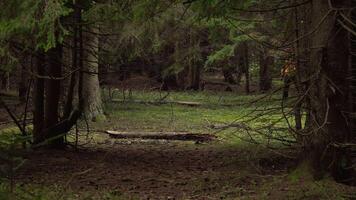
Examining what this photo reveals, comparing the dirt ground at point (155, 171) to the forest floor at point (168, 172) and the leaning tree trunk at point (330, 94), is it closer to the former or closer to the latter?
the forest floor at point (168, 172)

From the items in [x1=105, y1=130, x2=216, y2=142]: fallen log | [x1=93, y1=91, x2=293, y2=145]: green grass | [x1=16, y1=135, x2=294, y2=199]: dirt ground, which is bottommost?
[x1=16, y1=135, x2=294, y2=199]: dirt ground

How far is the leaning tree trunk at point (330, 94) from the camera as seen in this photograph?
7.18m

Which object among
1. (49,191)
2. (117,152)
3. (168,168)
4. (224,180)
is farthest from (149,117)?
(49,191)

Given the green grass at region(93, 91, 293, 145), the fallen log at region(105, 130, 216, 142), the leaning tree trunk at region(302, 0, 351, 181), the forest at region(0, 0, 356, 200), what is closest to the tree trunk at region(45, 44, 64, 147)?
the forest at region(0, 0, 356, 200)

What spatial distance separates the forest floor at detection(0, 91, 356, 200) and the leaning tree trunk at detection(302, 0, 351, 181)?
34cm

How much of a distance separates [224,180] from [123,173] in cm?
188

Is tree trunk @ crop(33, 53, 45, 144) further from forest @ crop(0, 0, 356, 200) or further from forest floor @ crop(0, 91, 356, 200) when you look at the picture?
forest floor @ crop(0, 91, 356, 200)

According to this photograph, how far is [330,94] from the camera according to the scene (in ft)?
23.5

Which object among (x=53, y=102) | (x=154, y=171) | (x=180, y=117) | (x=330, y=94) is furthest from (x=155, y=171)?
(x=180, y=117)

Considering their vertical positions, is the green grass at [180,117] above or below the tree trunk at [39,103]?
below

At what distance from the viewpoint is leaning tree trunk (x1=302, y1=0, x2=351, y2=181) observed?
7.18 metres

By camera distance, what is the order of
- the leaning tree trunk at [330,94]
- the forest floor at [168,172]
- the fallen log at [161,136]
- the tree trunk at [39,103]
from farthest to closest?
the fallen log at [161,136], the tree trunk at [39,103], the forest floor at [168,172], the leaning tree trunk at [330,94]

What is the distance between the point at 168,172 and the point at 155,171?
0.82ft

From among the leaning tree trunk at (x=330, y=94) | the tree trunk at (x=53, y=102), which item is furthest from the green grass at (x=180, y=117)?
the leaning tree trunk at (x=330, y=94)
